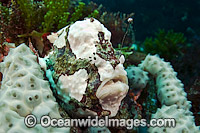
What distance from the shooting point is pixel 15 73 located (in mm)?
1826

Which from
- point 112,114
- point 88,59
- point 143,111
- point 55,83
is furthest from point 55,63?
point 143,111

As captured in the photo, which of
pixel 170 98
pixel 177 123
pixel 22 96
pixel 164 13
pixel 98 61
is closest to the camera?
pixel 22 96

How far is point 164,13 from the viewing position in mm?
14297

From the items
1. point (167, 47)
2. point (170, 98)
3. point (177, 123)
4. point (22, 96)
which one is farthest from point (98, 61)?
point (167, 47)

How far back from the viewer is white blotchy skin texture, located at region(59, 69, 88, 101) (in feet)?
6.47

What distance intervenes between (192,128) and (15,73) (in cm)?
234

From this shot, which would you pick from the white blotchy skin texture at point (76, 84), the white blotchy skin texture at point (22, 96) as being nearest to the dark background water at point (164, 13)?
the white blotchy skin texture at point (76, 84)

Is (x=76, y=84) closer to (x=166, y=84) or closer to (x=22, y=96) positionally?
(x=22, y=96)

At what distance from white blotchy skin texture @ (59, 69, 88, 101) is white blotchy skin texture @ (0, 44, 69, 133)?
0.25 metres

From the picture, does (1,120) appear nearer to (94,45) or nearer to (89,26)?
(94,45)

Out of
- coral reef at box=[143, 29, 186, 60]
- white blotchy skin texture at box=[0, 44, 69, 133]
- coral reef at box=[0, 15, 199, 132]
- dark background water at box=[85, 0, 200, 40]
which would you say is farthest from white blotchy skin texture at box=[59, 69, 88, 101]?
dark background water at box=[85, 0, 200, 40]

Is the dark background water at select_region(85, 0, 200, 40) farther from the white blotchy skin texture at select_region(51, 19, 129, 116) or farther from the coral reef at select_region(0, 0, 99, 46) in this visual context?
the white blotchy skin texture at select_region(51, 19, 129, 116)

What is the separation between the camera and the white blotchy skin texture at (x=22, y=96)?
1499 mm

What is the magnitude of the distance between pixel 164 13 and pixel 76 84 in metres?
14.3
